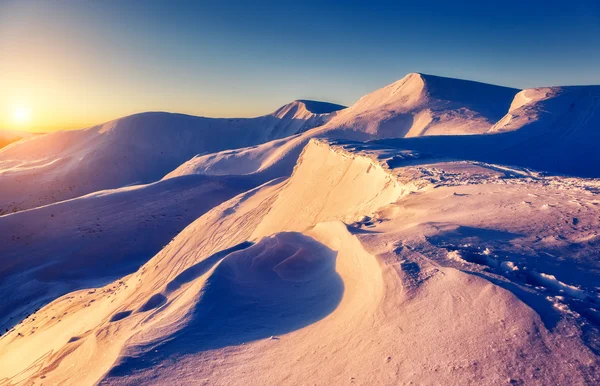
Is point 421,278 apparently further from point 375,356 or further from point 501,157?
point 501,157

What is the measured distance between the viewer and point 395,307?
3021 millimetres

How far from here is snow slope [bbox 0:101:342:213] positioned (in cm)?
2759

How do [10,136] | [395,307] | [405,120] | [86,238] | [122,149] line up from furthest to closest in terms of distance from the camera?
[10,136] → [122,149] → [405,120] → [86,238] → [395,307]

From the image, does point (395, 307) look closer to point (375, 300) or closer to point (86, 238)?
point (375, 300)

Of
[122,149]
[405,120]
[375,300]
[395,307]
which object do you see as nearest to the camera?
[395,307]

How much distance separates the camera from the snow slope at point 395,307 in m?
2.41

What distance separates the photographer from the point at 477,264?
3400 millimetres

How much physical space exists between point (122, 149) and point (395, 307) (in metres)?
38.2

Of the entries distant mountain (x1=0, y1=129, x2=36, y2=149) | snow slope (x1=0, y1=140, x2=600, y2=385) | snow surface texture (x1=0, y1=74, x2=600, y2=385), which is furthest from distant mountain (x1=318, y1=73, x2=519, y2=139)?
distant mountain (x1=0, y1=129, x2=36, y2=149)

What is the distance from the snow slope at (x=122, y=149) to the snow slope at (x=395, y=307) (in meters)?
25.4

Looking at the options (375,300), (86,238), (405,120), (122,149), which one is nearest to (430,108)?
(405,120)

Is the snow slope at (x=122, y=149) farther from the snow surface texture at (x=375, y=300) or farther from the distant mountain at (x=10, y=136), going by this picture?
the distant mountain at (x=10, y=136)

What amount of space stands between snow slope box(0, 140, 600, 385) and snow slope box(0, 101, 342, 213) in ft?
83.2

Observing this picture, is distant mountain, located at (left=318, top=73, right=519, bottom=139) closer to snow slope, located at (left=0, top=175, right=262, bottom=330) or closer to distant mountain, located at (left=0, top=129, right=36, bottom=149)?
snow slope, located at (left=0, top=175, right=262, bottom=330)
